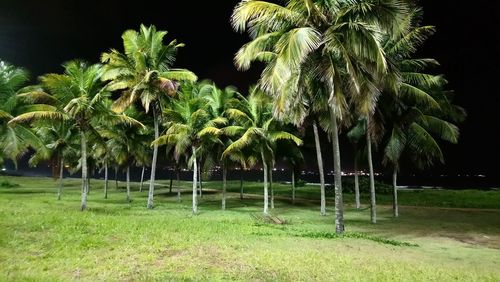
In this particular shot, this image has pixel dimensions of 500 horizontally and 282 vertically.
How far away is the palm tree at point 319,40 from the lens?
1603 cm

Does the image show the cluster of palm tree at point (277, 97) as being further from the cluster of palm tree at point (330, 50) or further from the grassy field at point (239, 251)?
the grassy field at point (239, 251)

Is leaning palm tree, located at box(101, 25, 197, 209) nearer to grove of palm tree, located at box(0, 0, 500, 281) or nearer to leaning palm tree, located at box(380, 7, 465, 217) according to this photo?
grove of palm tree, located at box(0, 0, 500, 281)

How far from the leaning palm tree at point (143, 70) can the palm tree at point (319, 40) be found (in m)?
11.0

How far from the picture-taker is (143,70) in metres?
27.9

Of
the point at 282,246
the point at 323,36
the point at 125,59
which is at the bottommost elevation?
the point at 282,246

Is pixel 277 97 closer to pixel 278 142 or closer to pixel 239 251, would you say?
pixel 239 251

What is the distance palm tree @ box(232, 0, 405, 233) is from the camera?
16031mm

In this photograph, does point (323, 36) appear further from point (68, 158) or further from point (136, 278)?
point (68, 158)

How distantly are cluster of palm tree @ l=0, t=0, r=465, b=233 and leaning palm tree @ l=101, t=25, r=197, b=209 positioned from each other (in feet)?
0.25

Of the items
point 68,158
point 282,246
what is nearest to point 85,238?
point 282,246

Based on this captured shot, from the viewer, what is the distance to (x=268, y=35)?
1766 centimetres

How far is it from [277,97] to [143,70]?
13.5 m

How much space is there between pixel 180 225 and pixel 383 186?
32.3m

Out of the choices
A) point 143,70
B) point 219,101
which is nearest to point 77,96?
point 143,70
